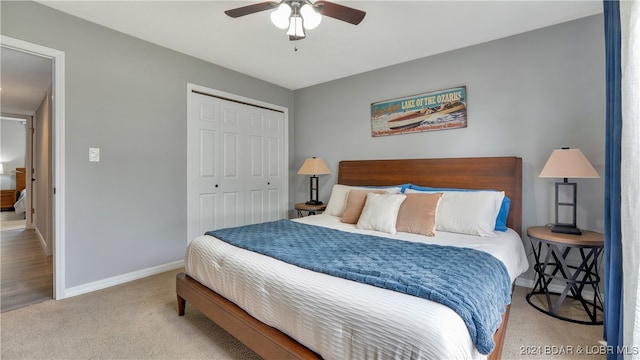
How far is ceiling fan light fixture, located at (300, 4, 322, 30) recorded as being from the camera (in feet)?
6.04

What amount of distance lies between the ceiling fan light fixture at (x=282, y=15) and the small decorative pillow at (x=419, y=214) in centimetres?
176

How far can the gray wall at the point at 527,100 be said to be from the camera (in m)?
2.41

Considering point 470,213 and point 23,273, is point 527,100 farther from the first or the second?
point 23,273

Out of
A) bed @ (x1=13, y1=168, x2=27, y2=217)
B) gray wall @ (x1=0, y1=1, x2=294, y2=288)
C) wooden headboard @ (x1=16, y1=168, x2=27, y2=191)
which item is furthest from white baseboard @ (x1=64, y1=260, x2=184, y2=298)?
wooden headboard @ (x1=16, y1=168, x2=27, y2=191)

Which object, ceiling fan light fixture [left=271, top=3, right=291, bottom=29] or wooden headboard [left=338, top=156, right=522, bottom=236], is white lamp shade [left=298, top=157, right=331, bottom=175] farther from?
ceiling fan light fixture [left=271, top=3, right=291, bottom=29]

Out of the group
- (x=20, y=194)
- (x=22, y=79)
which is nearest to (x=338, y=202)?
(x=22, y=79)

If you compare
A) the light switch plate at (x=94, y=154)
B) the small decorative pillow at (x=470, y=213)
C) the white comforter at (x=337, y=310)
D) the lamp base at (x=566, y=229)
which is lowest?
the white comforter at (x=337, y=310)

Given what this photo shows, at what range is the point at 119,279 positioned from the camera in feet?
9.12

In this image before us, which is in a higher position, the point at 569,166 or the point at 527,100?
the point at 527,100

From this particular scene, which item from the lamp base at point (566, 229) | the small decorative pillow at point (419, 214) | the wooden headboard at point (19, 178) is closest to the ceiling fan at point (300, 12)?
the small decorative pillow at point (419, 214)

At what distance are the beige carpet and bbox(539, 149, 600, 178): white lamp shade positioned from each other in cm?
110

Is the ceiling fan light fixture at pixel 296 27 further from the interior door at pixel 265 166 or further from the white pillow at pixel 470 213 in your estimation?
the interior door at pixel 265 166

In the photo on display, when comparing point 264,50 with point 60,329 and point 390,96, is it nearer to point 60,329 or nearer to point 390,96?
point 390,96

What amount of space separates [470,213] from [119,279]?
3374 mm
